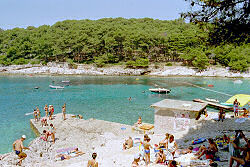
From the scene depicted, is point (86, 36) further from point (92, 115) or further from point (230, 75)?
point (92, 115)

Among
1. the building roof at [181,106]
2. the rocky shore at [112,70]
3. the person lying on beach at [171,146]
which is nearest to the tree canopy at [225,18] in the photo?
the person lying on beach at [171,146]

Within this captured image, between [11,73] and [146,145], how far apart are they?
83.4 m

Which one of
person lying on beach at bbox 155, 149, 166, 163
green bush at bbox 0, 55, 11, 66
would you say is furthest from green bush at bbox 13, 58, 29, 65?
person lying on beach at bbox 155, 149, 166, 163

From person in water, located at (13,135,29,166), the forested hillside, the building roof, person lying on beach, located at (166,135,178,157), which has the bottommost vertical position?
person in water, located at (13,135,29,166)

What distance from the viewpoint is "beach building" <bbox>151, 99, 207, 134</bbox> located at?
1563 cm

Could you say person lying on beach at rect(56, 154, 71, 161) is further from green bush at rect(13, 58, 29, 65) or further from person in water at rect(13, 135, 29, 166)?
green bush at rect(13, 58, 29, 65)

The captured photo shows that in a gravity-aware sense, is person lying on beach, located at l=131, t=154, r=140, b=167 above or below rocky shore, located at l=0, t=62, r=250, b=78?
below

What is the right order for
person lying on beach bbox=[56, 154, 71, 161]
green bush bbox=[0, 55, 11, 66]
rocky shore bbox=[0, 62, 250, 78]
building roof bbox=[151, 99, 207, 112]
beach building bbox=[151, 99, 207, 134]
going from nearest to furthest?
person lying on beach bbox=[56, 154, 71, 161], building roof bbox=[151, 99, 207, 112], beach building bbox=[151, 99, 207, 134], rocky shore bbox=[0, 62, 250, 78], green bush bbox=[0, 55, 11, 66]

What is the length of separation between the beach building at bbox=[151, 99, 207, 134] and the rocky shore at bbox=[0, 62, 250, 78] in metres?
53.7

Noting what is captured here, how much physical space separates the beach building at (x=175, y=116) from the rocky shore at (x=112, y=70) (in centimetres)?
5367

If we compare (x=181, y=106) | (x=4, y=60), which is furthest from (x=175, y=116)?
(x=4, y=60)

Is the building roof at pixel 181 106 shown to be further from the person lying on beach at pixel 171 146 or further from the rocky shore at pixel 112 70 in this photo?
the rocky shore at pixel 112 70

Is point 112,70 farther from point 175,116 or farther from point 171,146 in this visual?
point 171,146

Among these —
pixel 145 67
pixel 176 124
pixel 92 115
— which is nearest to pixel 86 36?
pixel 145 67
